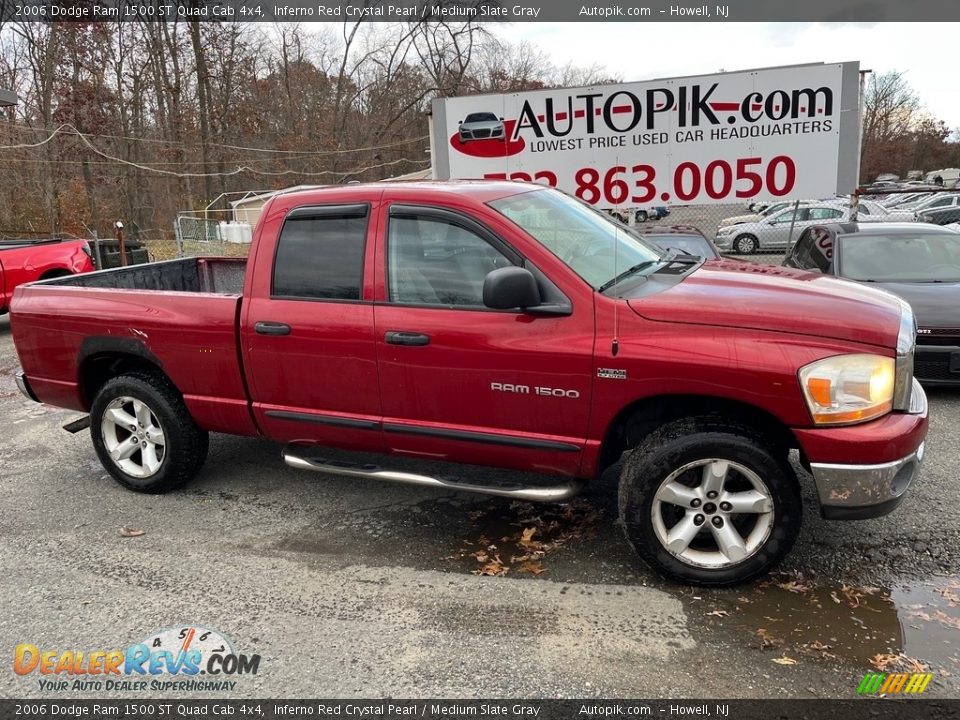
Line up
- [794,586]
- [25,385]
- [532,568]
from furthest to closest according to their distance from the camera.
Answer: [25,385] < [532,568] < [794,586]

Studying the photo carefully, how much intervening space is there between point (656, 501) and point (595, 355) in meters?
0.74

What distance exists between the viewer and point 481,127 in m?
10.6

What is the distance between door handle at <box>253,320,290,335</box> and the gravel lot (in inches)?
46.2

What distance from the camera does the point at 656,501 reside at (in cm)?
318

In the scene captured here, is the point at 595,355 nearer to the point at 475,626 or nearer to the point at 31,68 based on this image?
the point at 475,626

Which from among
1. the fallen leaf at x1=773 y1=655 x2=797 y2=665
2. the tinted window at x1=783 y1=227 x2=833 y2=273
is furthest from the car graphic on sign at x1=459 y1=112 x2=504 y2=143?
the fallen leaf at x1=773 y1=655 x2=797 y2=665

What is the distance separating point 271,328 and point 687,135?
310 inches

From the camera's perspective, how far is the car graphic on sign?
34.5 ft

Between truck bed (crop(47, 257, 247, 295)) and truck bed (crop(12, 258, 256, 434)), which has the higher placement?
truck bed (crop(47, 257, 247, 295))

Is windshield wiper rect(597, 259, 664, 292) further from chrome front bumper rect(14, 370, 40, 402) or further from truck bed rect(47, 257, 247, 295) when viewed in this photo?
chrome front bumper rect(14, 370, 40, 402)

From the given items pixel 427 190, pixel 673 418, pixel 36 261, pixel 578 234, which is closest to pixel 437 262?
pixel 427 190

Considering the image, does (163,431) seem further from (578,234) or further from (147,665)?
(578,234)

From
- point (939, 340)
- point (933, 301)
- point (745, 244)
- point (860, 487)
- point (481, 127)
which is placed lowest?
point (860, 487)

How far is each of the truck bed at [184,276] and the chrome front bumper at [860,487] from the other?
169 inches
